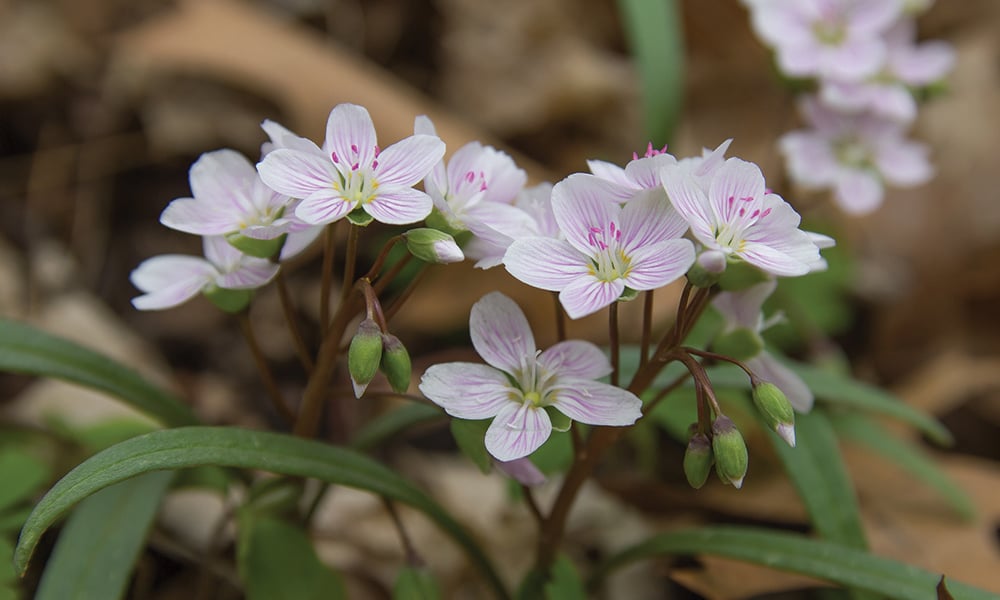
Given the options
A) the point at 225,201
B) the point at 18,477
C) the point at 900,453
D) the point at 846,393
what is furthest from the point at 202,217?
the point at 900,453

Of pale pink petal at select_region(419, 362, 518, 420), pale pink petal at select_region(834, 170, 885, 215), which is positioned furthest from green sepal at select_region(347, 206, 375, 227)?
pale pink petal at select_region(834, 170, 885, 215)

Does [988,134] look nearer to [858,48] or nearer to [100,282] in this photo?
[858,48]

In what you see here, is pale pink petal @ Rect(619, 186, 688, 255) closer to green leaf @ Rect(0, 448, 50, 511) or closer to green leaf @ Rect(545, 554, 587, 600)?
green leaf @ Rect(545, 554, 587, 600)

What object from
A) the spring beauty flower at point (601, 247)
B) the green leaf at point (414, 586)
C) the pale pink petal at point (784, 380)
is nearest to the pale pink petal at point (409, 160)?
the spring beauty flower at point (601, 247)

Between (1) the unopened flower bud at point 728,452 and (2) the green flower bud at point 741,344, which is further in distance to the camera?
(2) the green flower bud at point 741,344

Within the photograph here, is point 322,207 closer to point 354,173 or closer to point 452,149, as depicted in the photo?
point 354,173

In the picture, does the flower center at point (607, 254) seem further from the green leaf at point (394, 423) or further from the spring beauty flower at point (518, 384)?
the green leaf at point (394, 423)

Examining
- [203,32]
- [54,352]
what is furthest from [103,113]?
[54,352]
